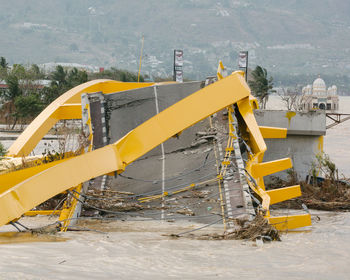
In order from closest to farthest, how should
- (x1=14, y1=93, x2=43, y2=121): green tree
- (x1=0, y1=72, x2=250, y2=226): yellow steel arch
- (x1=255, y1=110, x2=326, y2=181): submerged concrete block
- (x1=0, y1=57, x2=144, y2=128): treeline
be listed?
(x1=0, y1=72, x2=250, y2=226): yellow steel arch < (x1=255, y1=110, x2=326, y2=181): submerged concrete block < (x1=14, y1=93, x2=43, y2=121): green tree < (x1=0, y1=57, x2=144, y2=128): treeline

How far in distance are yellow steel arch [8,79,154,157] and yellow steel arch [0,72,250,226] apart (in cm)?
833

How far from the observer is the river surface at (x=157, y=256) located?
249 inches

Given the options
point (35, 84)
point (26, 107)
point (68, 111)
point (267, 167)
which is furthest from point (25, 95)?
point (267, 167)

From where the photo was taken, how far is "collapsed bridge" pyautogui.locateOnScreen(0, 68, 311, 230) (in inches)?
338

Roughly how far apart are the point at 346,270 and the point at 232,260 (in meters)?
1.58

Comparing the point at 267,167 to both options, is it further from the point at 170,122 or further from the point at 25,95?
the point at 25,95

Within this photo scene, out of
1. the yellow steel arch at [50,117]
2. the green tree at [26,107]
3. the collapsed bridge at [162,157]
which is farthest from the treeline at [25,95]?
the yellow steel arch at [50,117]

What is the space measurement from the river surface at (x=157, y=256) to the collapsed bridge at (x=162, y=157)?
2.20 ft

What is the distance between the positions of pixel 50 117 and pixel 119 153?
30.9 ft

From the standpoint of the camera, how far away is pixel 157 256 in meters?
7.48

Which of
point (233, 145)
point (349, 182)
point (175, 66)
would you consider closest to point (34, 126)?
point (233, 145)

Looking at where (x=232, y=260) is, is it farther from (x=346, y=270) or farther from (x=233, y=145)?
(x=233, y=145)

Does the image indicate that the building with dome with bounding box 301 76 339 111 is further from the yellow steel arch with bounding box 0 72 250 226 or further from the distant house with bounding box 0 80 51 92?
the yellow steel arch with bounding box 0 72 250 226

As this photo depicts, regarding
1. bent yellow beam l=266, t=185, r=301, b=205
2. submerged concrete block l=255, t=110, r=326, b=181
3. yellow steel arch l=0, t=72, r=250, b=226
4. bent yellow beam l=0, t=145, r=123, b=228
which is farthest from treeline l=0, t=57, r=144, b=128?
bent yellow beam l=0, t=145, r=123, b=228
